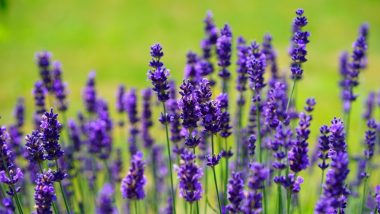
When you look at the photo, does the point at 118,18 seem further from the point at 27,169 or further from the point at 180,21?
the point at 27,169

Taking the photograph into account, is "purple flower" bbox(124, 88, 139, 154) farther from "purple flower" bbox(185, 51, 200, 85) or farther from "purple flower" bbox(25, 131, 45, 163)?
"purple flower" bbox(25, 131, 45, 163)

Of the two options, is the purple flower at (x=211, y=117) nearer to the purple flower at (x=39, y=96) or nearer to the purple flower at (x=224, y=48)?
the purple flower at (x=224, y=48)

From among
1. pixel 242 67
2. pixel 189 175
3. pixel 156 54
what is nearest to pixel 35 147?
pixel 156 54

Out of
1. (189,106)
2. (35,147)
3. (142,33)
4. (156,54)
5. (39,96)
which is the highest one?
(142,33)

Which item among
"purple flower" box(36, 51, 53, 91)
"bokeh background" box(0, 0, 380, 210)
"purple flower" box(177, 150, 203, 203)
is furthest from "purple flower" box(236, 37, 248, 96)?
"bokeh background" box(0, 0, 380, 210)

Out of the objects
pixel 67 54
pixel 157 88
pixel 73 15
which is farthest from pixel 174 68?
pixel 157 88

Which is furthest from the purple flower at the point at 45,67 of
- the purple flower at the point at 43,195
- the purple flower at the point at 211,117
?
the purple flower at the point at 211,117

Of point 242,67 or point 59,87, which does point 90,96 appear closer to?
point 59,87
